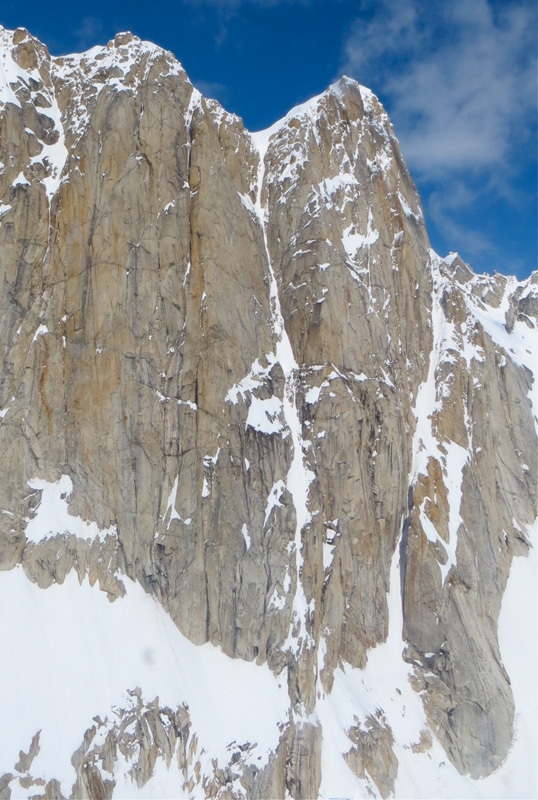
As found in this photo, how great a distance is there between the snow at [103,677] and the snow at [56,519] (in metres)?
2.01

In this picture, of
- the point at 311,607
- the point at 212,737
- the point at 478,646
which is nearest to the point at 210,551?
the point at 311,607

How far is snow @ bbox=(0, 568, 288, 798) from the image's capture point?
88.6ft

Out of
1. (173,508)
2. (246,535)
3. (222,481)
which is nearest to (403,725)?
(246,535)

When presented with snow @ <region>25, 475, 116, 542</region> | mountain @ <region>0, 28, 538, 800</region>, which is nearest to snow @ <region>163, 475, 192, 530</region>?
mountain @ <region>0, 28, 538, 800</region>

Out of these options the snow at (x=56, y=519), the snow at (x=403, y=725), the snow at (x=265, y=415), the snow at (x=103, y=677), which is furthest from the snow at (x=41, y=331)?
the snow at (x=403, y=725)

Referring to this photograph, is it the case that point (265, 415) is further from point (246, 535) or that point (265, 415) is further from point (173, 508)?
point (173, 508)

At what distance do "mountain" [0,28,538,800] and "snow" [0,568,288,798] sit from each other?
10 centimetres

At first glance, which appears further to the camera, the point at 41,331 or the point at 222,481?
the point at 222,481

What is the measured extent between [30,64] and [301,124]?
17849 mm

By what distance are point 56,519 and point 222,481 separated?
27.2 feet

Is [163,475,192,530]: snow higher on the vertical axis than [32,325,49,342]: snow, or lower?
lower

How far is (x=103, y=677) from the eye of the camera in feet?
96.4

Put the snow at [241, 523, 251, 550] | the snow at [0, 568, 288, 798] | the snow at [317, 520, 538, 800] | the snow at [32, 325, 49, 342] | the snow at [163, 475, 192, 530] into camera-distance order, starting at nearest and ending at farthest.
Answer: the snow at [0, 568, 288, 798]
the snow at [317, 520, 538, 800]
the snow at [163, 475, 192, 530]
the snow at [32, 325, 49, 342]
the snow at [241, 523, 251, 550]

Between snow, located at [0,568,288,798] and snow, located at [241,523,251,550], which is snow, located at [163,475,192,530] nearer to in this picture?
snow, located at [241,523,251,550]
